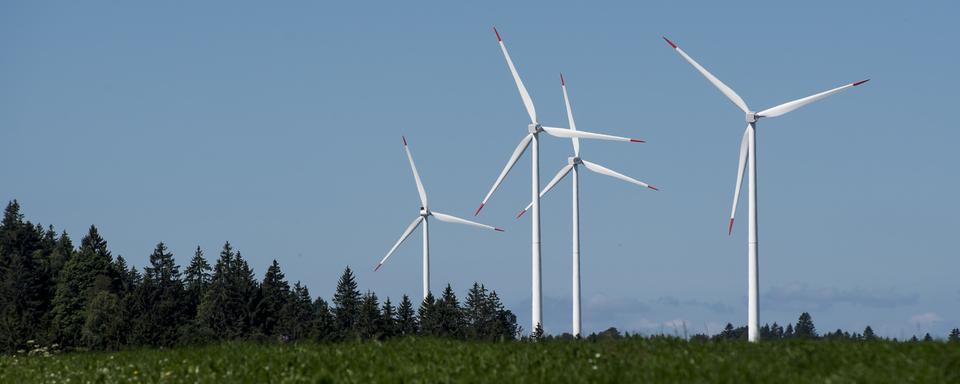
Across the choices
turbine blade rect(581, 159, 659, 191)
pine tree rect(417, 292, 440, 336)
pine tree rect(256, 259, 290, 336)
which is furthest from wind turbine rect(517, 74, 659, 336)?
pine tree rect(256, 259, 290, 336)

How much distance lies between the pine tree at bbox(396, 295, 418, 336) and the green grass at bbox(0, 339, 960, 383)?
348ft

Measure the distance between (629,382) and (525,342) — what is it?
8.79 meters

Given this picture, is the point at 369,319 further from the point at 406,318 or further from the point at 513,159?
the point at 513,159

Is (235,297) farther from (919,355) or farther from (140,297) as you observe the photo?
(919,355)

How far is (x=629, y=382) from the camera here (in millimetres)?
26953

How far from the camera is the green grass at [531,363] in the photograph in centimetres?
2683

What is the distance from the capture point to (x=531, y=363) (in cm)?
3067

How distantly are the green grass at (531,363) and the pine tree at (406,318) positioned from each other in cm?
10610

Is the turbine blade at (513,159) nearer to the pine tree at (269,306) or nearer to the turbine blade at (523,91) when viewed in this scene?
the turbine blade at (523,91)

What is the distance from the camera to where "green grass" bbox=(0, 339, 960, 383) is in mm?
26828

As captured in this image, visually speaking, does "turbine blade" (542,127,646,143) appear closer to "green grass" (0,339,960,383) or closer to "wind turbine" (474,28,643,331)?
"wind turbine" (474,28,643,331)

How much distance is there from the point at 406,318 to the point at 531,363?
5039 inches

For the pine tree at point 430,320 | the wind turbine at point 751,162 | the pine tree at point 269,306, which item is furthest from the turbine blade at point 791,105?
the pine tree at point 269,306

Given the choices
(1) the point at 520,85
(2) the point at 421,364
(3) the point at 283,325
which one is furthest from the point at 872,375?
(3) the point at 283,325
